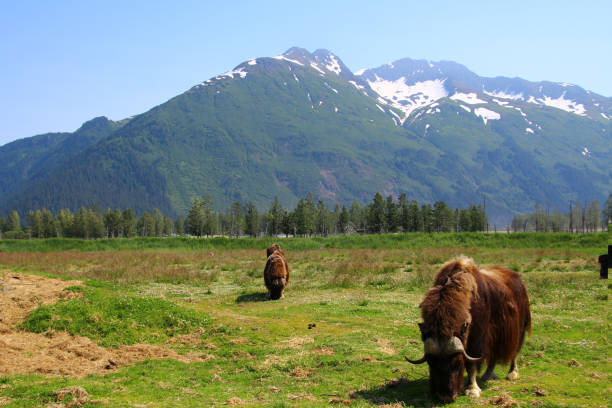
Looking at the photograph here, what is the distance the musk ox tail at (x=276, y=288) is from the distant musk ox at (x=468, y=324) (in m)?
14.3

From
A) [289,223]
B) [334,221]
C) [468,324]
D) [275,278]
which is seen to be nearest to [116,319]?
[275,278]

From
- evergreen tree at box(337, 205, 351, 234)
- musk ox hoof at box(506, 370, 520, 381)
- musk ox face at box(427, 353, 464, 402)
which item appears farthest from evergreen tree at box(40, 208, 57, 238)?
musk ox face at box(427, 353, 464, 402)

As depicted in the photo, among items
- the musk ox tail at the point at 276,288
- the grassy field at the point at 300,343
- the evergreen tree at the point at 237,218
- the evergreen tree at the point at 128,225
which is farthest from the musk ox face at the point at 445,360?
the evergreen tree at the point at 128,225

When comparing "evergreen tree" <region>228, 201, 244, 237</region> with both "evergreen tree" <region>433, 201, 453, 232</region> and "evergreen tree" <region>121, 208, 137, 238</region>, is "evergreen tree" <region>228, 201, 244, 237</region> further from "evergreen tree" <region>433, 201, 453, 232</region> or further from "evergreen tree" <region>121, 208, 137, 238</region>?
"evergreen tree" <region>433, 201, 453, 232</region>

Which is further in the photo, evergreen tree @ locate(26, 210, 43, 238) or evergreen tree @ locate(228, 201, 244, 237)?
evergreen tree @ locate(228, 201, 244, 237)

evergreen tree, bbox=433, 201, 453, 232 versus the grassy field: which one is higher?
evergreen tree, bbox=433, 201, 453, 232

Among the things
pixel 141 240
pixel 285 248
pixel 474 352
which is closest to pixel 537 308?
pixel 474 352

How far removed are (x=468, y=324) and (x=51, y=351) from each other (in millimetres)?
12456

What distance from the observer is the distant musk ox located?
9125 millimetres

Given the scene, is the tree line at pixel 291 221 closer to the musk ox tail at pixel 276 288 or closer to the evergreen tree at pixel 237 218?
the evergreen tree at pixel 237 218

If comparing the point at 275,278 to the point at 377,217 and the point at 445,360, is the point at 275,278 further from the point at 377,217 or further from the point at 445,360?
the point at 377,217

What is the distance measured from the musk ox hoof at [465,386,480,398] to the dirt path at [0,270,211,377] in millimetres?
8029

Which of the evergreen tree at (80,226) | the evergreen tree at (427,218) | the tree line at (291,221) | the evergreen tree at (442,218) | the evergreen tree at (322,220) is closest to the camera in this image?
the evergreen tree at (427,218)

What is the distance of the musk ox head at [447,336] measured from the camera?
9039 millimetres
